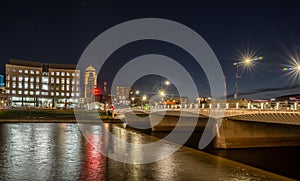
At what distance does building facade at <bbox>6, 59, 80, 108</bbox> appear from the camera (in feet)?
590

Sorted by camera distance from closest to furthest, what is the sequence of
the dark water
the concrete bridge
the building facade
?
the dark water → the concrete bridge → the building facade

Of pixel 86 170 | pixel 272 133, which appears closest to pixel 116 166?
pixel 86 170

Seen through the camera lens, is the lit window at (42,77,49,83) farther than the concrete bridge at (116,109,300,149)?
Yes

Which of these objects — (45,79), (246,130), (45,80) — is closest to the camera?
(246,130)

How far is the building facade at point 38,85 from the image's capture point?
179750 millimetres

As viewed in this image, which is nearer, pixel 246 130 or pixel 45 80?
pixel 246 130

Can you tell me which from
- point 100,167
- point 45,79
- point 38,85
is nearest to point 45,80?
point 45,79

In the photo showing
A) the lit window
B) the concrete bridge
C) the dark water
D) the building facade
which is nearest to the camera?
the dark water

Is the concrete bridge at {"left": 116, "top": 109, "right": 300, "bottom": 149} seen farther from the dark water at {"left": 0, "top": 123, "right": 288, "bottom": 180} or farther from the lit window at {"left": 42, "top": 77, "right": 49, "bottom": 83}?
the lit window at {"left": 42, "top": 77, "right": 49, "bottom": 83}

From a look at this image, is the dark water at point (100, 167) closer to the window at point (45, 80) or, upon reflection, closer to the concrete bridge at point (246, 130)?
the concrete bridge at point (246, 130)

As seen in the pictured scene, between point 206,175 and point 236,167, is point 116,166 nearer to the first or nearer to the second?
point 206,175

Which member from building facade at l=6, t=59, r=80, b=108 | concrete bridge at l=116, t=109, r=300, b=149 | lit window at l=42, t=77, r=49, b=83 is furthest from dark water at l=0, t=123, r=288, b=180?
lit window at l=42, t=77, r=49, b=83

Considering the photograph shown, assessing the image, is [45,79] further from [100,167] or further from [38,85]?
[100,167]

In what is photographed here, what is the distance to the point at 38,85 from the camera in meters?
188
